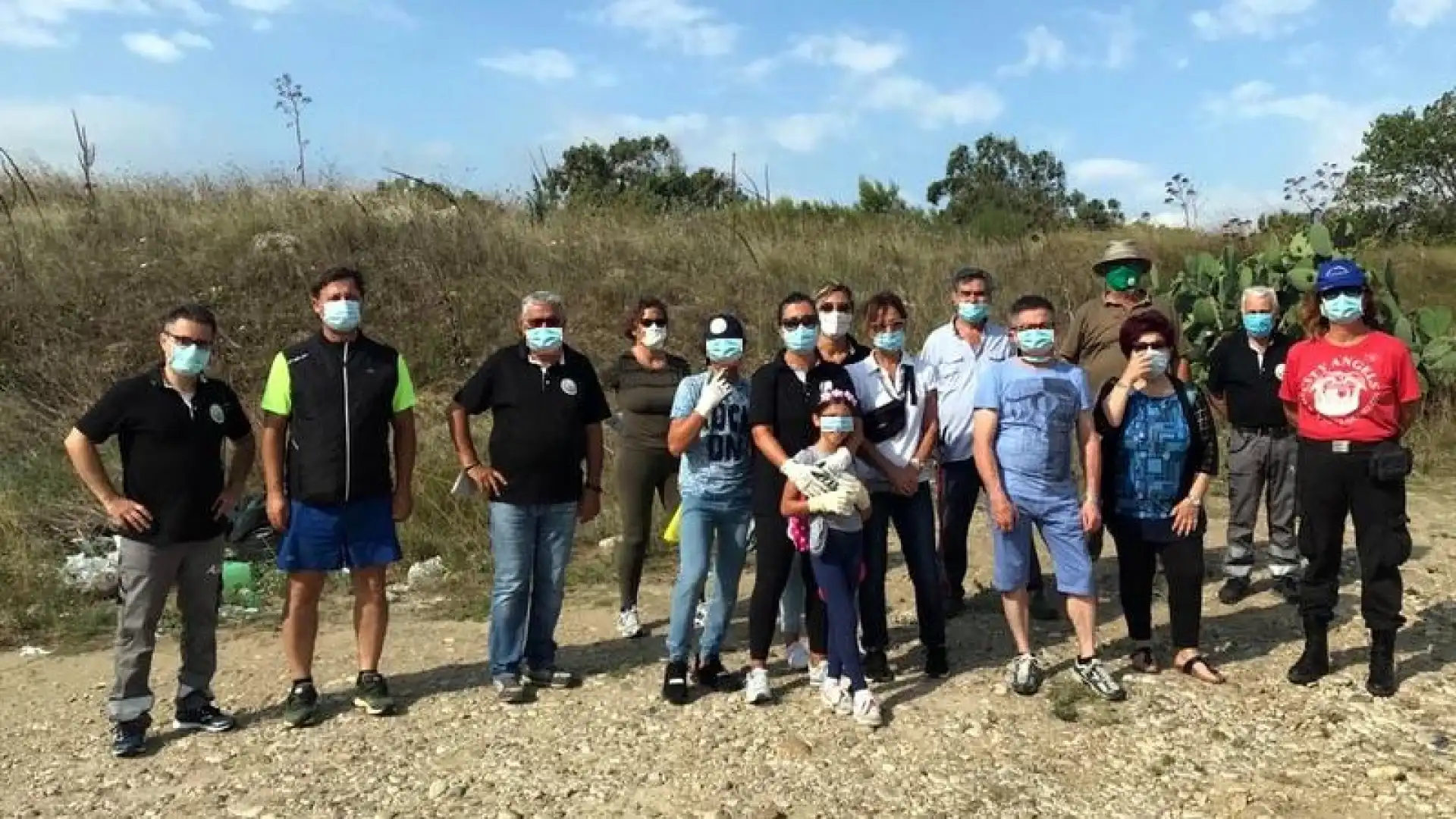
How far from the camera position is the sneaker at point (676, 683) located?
4.99 meters

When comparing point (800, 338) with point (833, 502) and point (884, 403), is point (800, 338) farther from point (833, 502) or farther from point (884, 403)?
point (833, 502)

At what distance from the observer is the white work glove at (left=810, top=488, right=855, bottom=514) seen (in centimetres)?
Answer: 455

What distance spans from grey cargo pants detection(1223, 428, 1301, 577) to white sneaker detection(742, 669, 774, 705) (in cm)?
322

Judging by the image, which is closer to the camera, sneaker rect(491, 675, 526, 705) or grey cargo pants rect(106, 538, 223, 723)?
grey cargo pants rect(106, 538, 223, 723)

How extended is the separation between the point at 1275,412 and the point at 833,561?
3.08 meters

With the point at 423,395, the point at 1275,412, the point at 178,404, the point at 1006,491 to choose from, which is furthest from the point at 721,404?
the point at 423,395

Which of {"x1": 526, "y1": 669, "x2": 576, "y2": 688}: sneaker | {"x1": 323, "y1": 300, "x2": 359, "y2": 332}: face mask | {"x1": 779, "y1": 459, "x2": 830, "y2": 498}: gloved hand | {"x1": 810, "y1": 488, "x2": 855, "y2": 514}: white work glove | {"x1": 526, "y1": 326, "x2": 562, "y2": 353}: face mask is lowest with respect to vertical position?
{"x1": 526, "y1": 669, "x2": 576, "y2": 688}: sneaker

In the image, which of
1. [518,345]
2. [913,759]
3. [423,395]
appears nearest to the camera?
[913,759]

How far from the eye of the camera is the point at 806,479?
15.0 feet

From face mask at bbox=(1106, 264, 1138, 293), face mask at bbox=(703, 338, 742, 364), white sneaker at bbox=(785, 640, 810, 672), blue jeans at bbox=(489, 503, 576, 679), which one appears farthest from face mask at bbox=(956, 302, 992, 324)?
blue jeans at bbox=(489, 503, 576, 679)

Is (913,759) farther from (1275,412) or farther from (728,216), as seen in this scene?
(728,216)

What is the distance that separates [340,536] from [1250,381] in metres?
4.93

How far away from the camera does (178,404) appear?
4586mm

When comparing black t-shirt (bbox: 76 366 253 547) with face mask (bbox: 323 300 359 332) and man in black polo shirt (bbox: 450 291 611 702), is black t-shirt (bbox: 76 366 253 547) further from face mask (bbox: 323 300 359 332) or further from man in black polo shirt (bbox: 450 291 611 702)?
man in black polo shirt (bbox: 450 291 611 702)
